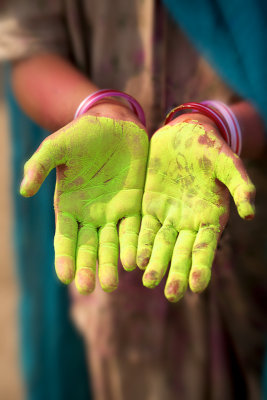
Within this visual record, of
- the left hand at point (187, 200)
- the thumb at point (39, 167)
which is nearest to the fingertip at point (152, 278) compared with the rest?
the left hand at point (187, 200)

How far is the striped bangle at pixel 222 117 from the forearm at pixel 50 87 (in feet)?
0.37

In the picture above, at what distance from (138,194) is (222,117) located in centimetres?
11

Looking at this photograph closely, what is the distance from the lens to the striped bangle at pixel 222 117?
398 mm

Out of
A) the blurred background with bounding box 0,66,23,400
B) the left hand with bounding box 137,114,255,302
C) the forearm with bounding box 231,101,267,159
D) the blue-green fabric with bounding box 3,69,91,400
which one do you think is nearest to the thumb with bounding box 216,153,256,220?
the left hand with bounding box 137,114,255,302

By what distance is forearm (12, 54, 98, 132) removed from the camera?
457 millimetres

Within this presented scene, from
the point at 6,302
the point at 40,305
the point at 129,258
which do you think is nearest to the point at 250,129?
the point at 129,258

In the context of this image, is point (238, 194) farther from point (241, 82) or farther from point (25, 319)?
point (25, 319)

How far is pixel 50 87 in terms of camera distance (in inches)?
19.1

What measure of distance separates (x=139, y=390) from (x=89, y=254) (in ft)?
1.30

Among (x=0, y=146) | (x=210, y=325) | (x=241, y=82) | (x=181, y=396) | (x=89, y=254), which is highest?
(x=0, y=146)

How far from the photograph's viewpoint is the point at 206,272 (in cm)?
34

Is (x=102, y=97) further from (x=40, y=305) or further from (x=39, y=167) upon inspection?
(x=40, y=305)

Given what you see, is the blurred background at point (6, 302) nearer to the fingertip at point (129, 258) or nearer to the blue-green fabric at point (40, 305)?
the blue-green fabric at point (40, 305)

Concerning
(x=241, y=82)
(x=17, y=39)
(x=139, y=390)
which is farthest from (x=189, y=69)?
(x=139, y=390)
